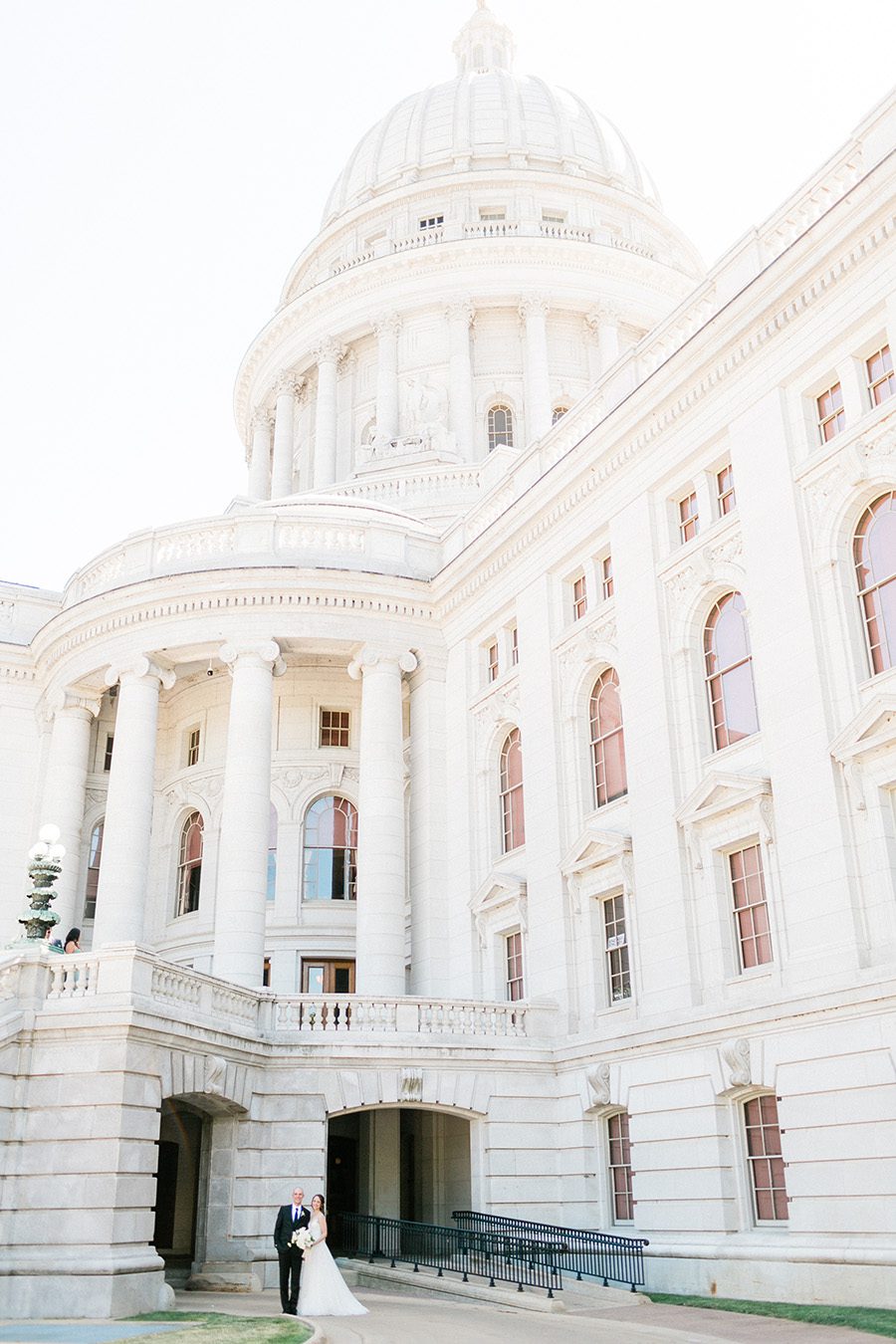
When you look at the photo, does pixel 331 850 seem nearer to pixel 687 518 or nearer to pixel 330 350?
pixel 687 518

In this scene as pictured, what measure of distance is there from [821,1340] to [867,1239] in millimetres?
3430

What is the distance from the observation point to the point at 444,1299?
73.8 ft

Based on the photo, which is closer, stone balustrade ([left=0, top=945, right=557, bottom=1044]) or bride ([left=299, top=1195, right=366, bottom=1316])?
bride ([left=299, top=1195, right=366, bottom=1316])

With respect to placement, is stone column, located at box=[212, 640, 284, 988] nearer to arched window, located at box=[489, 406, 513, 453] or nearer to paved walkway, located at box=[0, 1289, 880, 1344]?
paved walkway, located at box=[0, 1289, 880, 1344]

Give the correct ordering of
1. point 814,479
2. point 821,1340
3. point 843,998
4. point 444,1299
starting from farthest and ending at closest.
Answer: point 814,479 → point 444,1299 → point 843,998 → point 821,1340

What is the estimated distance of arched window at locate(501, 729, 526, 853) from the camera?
3294 cm

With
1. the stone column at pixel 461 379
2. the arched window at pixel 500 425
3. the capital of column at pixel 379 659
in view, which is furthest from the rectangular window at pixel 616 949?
the arched window at pixel 500 425

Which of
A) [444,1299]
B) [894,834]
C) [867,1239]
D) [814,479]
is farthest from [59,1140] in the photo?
[814,479]

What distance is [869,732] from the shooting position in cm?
2141

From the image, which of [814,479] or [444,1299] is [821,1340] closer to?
[444,1299]

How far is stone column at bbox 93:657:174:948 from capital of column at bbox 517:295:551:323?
2853 centimetres

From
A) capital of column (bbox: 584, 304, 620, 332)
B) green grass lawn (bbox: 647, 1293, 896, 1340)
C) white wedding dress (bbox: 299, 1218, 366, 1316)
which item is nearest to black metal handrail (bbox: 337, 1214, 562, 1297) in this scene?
green grass lawn (bbox: 647, 1293, 896, 1340)

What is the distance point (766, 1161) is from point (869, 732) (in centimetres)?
771

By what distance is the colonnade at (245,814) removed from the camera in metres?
32.5
